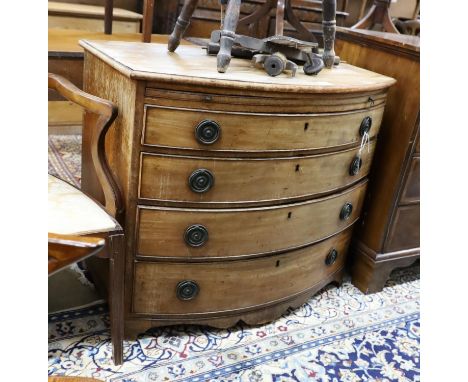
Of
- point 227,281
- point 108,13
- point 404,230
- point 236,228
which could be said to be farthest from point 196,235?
point 108,13

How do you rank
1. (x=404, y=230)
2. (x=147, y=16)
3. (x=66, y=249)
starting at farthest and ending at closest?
(x=147, y=16) < (x=404, y=230) < (x=66, y=249)

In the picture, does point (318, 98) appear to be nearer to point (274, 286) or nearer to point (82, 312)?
point (274, 286)

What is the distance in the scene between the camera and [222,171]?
1.35 meters

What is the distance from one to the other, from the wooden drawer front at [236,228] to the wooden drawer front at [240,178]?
41 millimetres

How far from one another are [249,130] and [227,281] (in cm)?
52

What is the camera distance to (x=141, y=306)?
1.49 m

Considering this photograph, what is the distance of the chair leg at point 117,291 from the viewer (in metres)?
Answer: 1.31

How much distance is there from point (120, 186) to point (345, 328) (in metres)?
1.04

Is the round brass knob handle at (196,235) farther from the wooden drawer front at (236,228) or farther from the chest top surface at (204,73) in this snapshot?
the chest top surface at (204,73)

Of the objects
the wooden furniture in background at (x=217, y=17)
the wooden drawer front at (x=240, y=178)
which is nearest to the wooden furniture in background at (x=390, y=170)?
the wooden drawer front at (x=240, y=178)

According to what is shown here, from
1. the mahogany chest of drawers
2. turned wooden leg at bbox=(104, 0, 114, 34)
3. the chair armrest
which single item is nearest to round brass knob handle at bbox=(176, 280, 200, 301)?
the mahogany chest of drawers

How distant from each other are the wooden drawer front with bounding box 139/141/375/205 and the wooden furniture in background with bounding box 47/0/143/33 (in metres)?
2.26

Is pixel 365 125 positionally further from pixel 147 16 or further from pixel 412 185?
pixel 147 16
